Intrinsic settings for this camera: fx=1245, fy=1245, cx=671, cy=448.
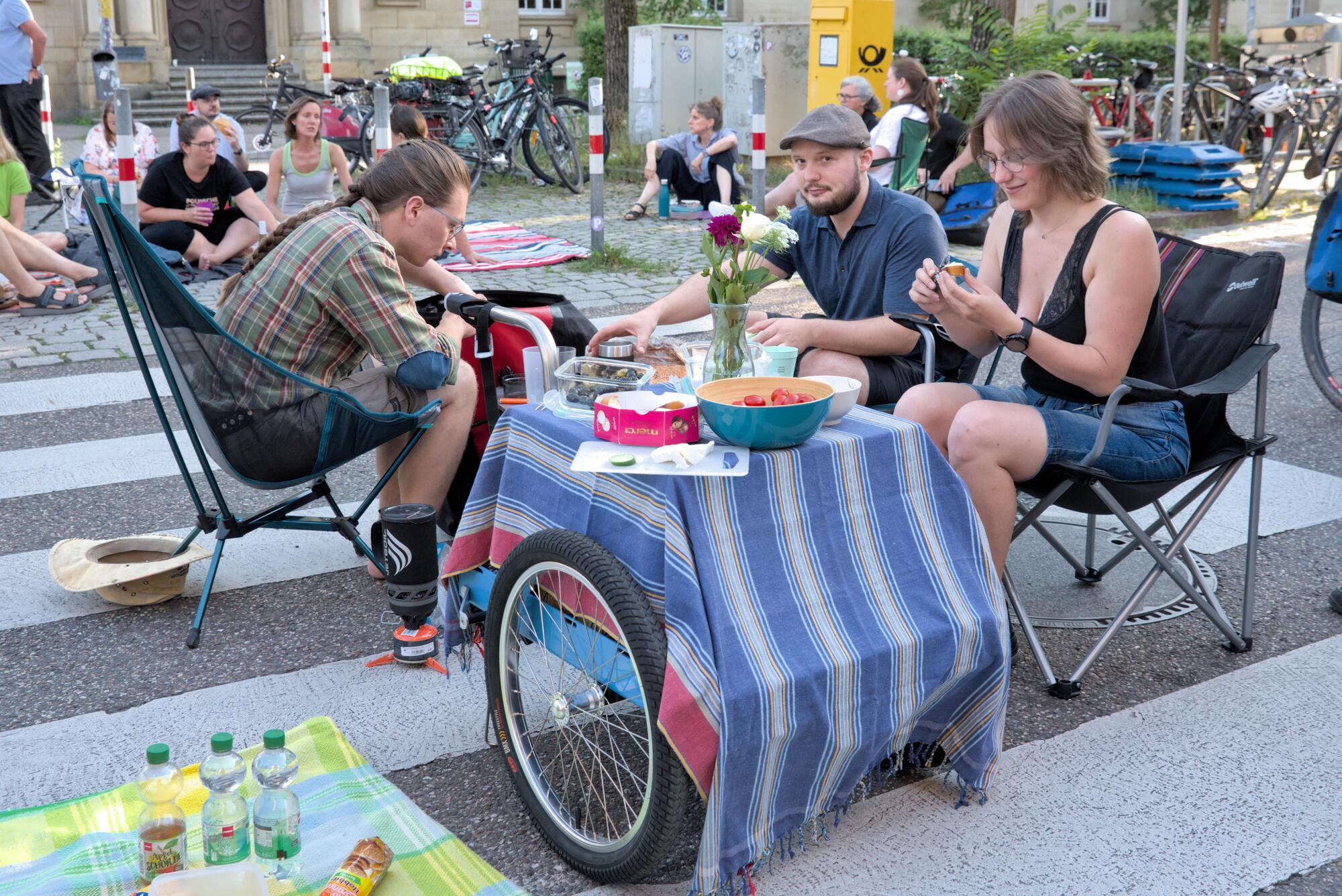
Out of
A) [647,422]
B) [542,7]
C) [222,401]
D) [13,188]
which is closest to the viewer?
[647,422]

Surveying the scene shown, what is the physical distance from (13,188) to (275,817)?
735cm

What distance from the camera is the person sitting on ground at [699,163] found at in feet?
39.8

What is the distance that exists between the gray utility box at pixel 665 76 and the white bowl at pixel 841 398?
45.1 ft

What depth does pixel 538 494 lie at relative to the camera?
109 inches

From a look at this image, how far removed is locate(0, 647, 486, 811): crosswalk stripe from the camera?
9.71 ft

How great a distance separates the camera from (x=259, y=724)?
317 cm

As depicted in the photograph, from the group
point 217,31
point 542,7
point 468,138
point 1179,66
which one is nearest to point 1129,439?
point 1179,66

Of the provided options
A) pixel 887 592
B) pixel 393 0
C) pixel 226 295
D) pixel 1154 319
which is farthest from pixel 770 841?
pixel 393 0

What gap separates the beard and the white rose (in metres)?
1.05

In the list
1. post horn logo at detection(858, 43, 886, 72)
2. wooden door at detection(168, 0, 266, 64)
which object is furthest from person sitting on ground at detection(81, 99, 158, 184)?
wooden door at detection(168, 0, 266, 64)

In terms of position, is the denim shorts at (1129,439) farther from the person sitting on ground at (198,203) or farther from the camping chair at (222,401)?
the person sitting on ground at (198,203)

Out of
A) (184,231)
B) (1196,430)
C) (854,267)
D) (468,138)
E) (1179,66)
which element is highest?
(1179,66)

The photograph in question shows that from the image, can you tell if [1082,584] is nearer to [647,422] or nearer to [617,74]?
[647,422]

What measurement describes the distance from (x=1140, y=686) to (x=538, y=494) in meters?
1.77
